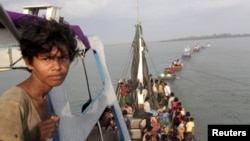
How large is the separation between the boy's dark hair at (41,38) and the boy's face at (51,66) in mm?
23

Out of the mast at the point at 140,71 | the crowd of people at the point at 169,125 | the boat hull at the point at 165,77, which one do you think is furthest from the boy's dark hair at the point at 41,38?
the boat hull at the point at 165,77

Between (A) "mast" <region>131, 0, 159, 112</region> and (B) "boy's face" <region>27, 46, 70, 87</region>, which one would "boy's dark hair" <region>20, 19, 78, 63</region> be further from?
(A) "mast" <region>131, 0, 159, 112</region>

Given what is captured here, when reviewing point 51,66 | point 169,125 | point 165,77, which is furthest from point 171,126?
point 165,77

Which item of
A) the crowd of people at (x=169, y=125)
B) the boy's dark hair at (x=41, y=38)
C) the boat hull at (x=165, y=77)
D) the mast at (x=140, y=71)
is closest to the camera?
the boy's dark hair at (x=41, y=38)

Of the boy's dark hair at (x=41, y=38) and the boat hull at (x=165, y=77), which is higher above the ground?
the boy's dark hair at (x=41, y=38)

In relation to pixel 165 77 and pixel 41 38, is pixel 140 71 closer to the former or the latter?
pixel 41 38

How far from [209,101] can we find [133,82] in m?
17.0

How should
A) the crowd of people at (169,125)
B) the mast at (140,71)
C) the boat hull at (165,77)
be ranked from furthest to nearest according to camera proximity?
1. the boat hull at (165,77)
2. the mast at (140,71)
3. the crowd of people at (169,125)

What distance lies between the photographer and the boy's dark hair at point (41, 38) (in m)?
1.38

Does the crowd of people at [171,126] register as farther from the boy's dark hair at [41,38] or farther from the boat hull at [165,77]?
the boat hull at [165,77]

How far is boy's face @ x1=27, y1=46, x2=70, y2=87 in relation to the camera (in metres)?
1.43

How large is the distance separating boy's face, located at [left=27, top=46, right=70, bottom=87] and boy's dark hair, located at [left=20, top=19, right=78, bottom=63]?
23mm

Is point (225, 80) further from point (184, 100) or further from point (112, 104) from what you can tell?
point (112, 104)

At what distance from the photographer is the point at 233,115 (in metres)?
24.6
